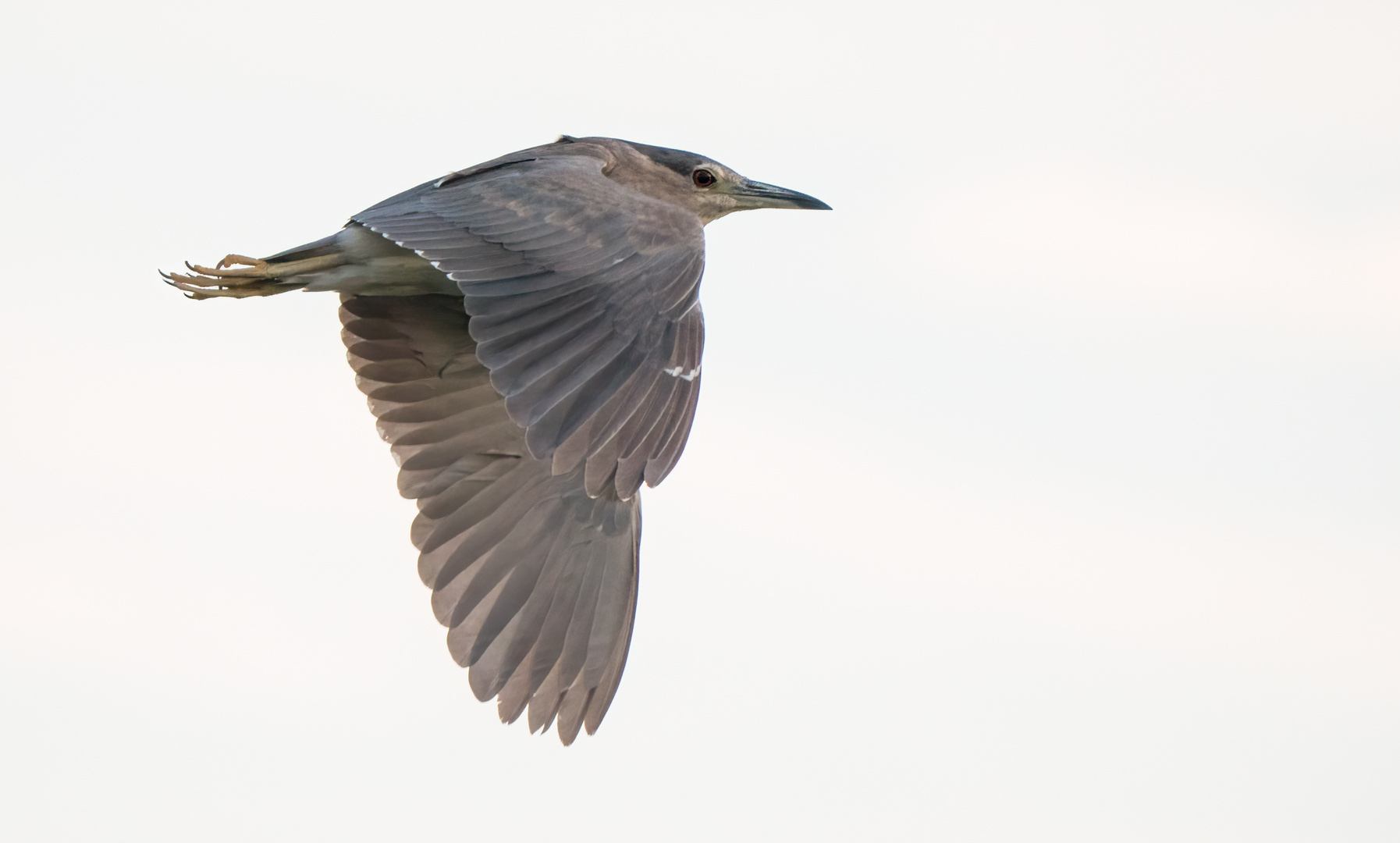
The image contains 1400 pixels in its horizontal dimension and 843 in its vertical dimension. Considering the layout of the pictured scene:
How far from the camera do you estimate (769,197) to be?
33.6 ft

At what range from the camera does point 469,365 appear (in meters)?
9.77

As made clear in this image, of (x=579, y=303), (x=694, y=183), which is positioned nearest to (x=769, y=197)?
(x=694, y=183)

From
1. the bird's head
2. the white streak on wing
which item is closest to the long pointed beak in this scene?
the bird's head

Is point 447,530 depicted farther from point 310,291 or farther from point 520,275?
point 520,275

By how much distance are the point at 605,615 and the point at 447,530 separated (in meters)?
0.95

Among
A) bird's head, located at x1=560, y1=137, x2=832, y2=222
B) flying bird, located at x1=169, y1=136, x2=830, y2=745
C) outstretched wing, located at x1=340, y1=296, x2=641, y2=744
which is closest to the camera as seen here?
flying bird, located at x1=169, y1=136, x2=830, y2=745

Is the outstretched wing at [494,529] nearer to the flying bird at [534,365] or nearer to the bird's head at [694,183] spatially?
the flying bird at [534,365]

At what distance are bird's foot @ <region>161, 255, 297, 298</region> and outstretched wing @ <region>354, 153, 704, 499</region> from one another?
594 millimetres

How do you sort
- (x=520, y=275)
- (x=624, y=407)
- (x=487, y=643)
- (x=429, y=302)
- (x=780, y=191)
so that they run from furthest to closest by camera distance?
(x=780, y=191) → (x=429, y=302) → (x=487, y=643) → (x=520, y=275) → (x=624, y=407)

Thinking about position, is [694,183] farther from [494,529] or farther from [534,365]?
[534,365]

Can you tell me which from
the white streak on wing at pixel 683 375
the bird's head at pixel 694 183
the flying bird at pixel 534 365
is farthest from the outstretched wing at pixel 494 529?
the white streak on wing at pixel 683 375

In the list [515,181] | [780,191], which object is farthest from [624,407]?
[780,191]

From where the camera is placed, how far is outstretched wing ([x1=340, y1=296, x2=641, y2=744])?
9.04 meters

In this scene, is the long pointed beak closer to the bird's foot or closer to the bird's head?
the bird's head
